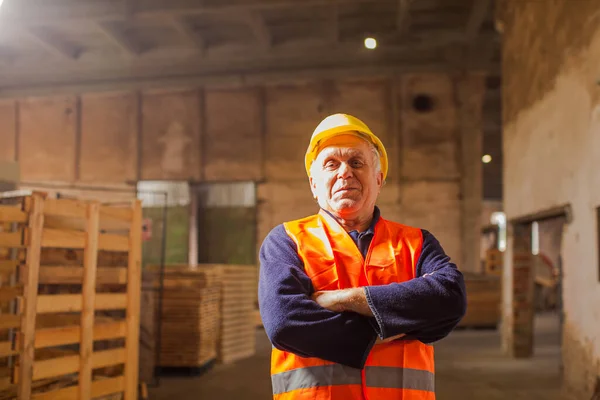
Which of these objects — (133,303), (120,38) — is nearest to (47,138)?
(120,38)

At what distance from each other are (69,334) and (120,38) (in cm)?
1098

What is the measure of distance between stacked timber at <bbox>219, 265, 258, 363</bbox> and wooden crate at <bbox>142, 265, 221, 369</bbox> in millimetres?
721

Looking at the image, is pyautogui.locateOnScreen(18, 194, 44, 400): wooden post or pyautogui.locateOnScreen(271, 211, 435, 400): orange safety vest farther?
pyautogui.locateOnScreen(18, 194, 44, 400): wooden post

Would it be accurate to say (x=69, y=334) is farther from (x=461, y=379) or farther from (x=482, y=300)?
(x=482, y=300)

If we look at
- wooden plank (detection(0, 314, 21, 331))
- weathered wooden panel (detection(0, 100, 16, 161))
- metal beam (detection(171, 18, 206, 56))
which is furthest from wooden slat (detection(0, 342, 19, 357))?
weathered wooden panel (detection(0, 100, 16, 161))

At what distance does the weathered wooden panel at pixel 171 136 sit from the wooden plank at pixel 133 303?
9293mm

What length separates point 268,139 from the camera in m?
15.7

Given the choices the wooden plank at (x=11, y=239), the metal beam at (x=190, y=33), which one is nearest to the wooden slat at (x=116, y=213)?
the wooden plank at (x=11, y=239)

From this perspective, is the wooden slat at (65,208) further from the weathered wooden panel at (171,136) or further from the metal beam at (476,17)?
the metal beam at (476,17)

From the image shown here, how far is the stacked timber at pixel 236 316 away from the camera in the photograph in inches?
412

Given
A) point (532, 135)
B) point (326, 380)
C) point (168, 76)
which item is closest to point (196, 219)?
point (168, 76)

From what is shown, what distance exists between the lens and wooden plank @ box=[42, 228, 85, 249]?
18.2 ft

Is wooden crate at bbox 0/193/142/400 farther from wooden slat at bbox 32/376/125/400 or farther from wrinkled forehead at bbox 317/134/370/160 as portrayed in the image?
wrinkled forehead at bbox 317/134/370/160

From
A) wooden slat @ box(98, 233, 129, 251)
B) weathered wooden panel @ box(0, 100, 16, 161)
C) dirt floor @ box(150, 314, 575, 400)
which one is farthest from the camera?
weathered wooden panel @ box(0, 100, 16, 161)
